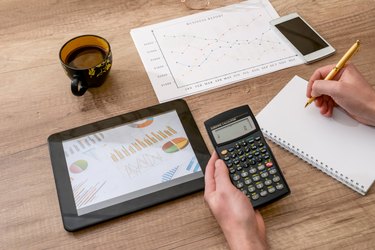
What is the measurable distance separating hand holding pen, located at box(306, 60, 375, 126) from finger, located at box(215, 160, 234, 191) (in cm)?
23

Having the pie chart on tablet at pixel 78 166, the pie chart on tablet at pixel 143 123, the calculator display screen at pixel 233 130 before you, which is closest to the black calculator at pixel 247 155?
the calculator display screen at pixel 233 130

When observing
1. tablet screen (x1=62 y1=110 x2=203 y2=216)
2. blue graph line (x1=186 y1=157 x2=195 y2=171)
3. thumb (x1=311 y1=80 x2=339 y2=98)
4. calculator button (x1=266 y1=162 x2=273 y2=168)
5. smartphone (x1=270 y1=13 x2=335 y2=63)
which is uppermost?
thumb (x1=311 y1=80 x2=339 y2=98)

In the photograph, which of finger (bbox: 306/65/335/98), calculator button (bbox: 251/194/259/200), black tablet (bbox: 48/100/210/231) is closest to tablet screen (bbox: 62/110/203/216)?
black tablet (bbox: 48/100/210/231)

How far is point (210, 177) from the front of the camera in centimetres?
73

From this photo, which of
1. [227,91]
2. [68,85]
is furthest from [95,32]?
[227,91]

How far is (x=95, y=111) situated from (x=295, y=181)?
1.32 feet

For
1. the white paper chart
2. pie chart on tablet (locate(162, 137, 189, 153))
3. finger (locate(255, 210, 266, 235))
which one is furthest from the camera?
the white paper chart

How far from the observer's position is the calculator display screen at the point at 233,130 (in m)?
0.77

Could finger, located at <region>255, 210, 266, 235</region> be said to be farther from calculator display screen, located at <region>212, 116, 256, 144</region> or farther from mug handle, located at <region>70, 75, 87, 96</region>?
mug handle, located at <region>70, 75, 87, 96</region>

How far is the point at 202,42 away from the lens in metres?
0.97

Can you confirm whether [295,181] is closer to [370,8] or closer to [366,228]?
[366,228]

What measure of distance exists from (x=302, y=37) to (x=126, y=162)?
0.47 metres

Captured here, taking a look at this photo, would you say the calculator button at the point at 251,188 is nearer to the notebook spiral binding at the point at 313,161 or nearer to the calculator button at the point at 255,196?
the calculator button at the point at 255,196

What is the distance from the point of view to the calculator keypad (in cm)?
72
